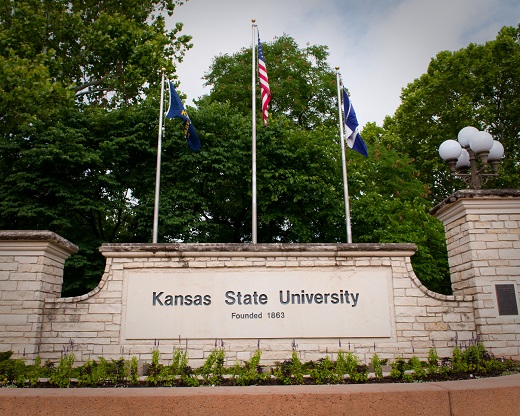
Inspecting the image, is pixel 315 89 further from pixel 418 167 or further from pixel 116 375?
pixel 116 375

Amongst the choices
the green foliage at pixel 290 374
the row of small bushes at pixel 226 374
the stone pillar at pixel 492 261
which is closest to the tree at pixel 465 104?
the stone pillar at pixel 492 261

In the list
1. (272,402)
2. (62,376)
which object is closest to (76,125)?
(62,376)

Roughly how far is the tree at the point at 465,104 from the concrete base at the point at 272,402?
19.6 m

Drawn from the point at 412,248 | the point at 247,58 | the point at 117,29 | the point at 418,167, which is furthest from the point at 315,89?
the point at 412,248

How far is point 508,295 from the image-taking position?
8195 millimetres

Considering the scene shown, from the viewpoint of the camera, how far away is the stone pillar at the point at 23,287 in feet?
25.7

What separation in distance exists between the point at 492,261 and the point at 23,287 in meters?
8.38

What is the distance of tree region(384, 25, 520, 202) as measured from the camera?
71.7ft

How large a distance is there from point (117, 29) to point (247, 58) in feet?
23.7

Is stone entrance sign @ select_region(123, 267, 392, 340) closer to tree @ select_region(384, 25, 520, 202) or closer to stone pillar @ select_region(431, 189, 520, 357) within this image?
stone pillar @ select_region(431, 189, 520, 357)

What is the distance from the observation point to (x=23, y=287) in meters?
8.00

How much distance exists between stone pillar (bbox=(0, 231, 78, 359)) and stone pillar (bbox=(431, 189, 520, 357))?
754 centimetres

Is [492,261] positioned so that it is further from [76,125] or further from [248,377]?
[76,125]

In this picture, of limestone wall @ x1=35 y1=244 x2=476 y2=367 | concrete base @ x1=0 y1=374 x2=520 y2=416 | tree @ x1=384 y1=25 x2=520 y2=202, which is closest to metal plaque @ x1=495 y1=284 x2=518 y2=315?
limestone wall @ x1=35 y1=244 x2=476 y2=367
